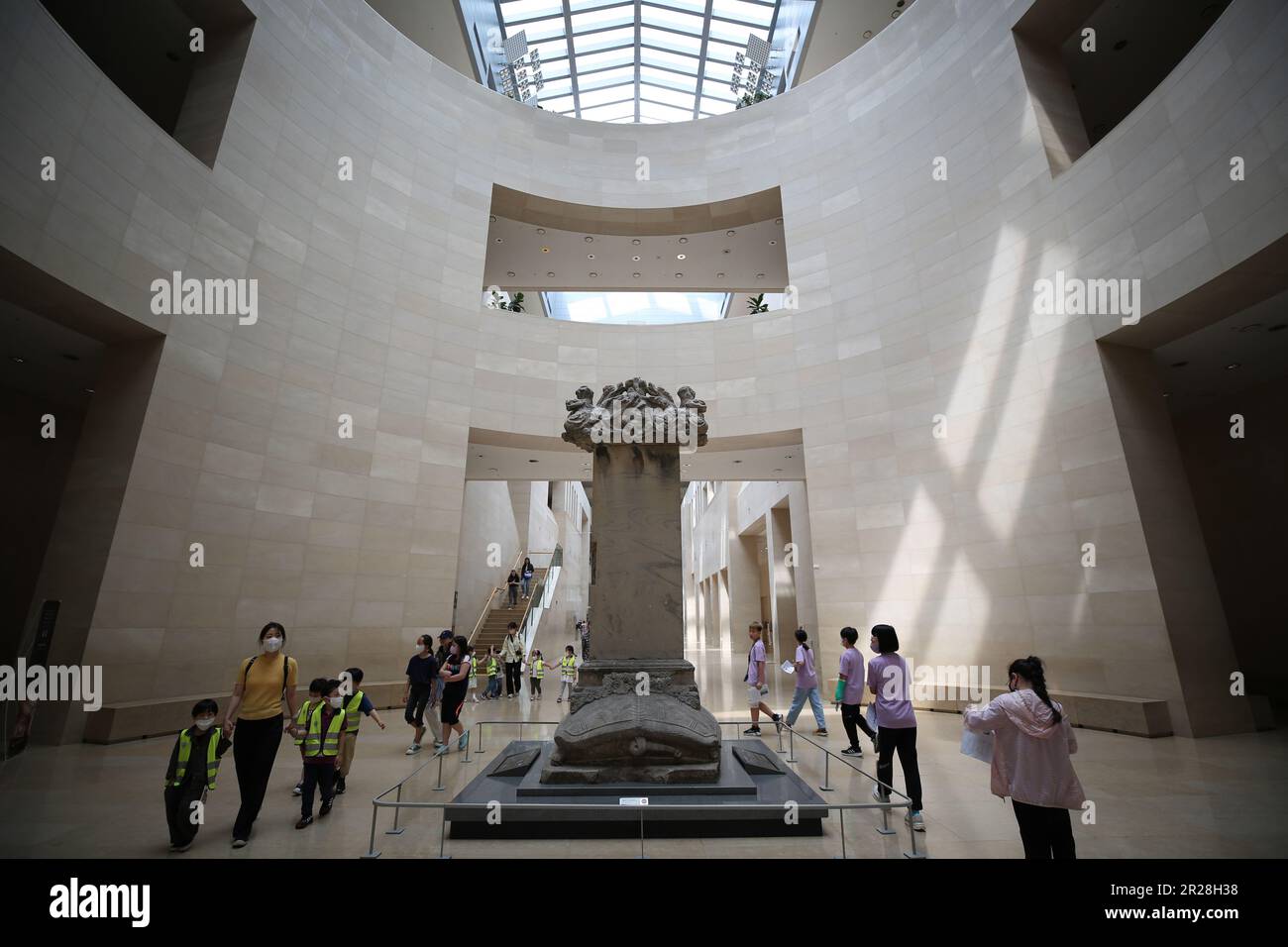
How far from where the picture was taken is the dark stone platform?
4.57 m

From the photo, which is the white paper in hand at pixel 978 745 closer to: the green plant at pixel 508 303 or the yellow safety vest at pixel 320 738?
the yellow safety vest at pixel 320 738

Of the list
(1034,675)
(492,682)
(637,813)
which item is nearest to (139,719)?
(492,682)

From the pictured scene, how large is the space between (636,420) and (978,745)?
4679 mm

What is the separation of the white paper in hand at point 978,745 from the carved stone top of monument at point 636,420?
4.31 metres

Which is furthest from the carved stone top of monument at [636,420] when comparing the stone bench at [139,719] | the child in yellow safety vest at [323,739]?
the stone bench at [139,719]

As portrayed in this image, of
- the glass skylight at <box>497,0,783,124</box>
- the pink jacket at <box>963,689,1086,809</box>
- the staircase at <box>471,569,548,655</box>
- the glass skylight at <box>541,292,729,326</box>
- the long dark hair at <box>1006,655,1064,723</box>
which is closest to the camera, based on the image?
the pink jacket at <box>963,689,1086,809</box>

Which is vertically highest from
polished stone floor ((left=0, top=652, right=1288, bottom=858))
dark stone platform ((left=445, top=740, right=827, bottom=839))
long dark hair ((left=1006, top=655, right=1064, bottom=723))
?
long dark hair ((left=1006, top=655, right=1064, bottom=723))

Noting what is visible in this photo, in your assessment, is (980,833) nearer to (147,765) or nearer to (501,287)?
(147,765)

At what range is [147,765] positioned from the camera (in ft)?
Answer: 23.2

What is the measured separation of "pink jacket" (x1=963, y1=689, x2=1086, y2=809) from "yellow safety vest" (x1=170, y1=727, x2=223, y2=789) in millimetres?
5662

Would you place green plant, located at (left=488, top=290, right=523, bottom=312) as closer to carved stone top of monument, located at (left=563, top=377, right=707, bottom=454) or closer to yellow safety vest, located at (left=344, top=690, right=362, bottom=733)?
carved stone top of monument, located at (left=563, top=377, right=707, bottom=454)

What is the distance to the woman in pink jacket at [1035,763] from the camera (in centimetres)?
329

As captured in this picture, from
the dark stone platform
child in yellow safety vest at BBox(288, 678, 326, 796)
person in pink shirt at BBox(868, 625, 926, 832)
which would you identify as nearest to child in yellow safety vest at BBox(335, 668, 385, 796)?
child in yellow safety vest at BBox(288, 678, 326, 796)

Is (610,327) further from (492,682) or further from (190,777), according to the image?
(190,777)
